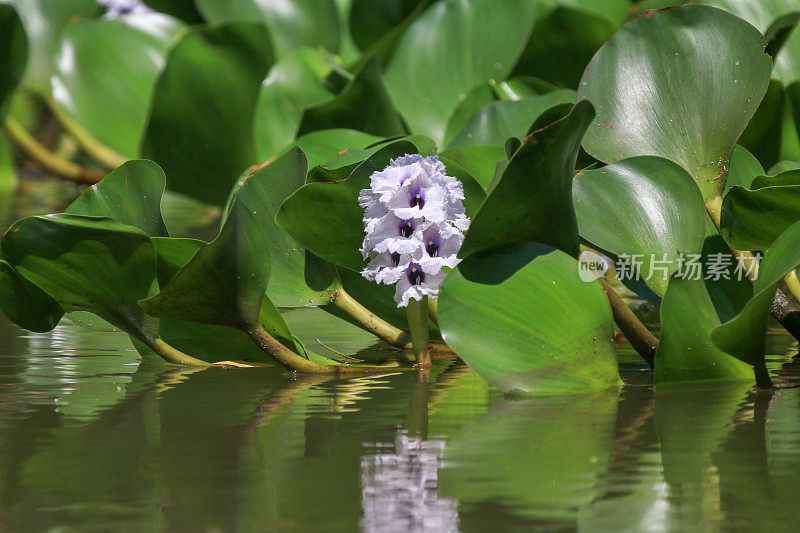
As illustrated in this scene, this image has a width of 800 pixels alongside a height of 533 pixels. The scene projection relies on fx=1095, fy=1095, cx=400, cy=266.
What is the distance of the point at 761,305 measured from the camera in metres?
0.72

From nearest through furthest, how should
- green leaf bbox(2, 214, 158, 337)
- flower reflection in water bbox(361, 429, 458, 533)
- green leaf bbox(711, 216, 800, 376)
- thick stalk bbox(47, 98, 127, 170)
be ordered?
flower reflection in water bbox(361, 429, 458, 533) → green leaf bbox(711, 216, 800, 376) → green leaf bbox(2, 214, 158, 337) → thick stalk bbox(47, 98, 127, 170)

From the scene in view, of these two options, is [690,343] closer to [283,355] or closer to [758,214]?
[758,214]

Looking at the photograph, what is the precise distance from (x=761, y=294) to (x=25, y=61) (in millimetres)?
1407

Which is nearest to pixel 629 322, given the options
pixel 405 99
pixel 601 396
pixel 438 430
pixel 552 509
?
pixel 601 396

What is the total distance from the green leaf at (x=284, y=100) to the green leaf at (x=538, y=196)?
22.1 inches

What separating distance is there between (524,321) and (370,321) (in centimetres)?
20

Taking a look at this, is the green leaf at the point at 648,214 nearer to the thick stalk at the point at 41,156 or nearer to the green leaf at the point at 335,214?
the green leaf at the point at 335,214

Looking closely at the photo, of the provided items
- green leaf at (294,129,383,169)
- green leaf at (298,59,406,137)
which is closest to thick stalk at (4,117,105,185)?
green leaf at (298,59,406,137)

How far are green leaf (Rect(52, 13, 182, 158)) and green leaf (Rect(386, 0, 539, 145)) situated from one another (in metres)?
0.56

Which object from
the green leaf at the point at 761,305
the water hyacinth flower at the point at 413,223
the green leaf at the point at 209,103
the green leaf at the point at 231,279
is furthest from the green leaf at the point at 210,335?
the green leaf at the point at 209,103

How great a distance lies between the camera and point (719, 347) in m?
0.76

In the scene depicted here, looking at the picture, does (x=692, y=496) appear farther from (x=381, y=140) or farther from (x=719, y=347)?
(x=381, y=140)

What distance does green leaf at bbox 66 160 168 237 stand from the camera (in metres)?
0.87

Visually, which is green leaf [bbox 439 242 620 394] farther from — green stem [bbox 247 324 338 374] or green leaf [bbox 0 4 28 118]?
green leaf [bbox 0 4 28 118]
